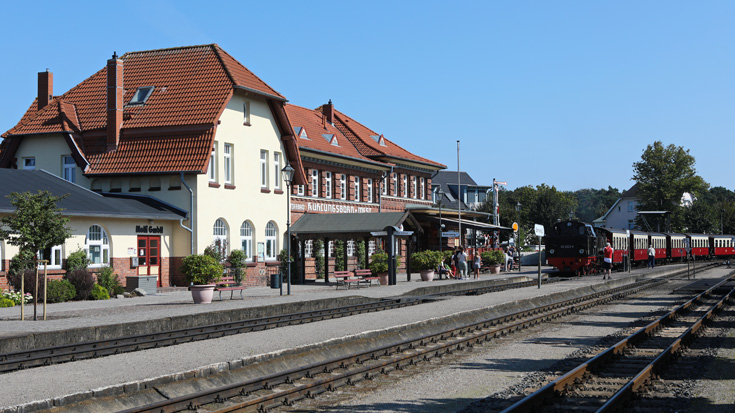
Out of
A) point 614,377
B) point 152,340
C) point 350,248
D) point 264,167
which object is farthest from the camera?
point 350,248

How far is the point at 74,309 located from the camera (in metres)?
22.9

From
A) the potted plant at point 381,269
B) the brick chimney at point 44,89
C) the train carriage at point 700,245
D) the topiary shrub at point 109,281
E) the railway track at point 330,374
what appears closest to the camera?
the railway track at point 330,374

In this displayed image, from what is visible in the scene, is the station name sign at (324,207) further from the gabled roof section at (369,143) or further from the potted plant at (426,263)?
the potted plant at (426,263)

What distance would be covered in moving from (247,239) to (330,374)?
25443 millimetres

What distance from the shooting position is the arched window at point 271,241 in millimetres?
38438

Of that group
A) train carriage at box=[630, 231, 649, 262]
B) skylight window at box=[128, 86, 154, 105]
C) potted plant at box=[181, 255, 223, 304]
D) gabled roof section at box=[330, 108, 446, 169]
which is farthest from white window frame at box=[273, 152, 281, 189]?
train carriage at box=[630, 231, 649, 262]

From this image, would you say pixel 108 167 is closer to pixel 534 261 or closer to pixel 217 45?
pixel 217 45

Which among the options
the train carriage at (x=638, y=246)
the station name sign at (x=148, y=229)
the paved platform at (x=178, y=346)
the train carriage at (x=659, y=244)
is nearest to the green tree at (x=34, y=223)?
the paved platform at (x=178, y=346)

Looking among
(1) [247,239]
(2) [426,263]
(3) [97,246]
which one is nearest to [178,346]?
(3) [97,246]

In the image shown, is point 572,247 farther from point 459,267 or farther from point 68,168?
point 68,168

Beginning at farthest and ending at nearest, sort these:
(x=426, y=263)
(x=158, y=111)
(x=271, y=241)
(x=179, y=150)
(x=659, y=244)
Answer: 1. (x=659, y=244)
2. (x=271, y=241)
3. (x=426, y=263)
4. (x=158, y=111)
5. (x=179, y=150)

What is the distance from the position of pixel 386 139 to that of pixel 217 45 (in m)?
20.5

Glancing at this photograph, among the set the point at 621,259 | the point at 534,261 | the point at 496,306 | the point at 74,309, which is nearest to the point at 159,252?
the point at 74,309

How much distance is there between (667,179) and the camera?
9162cm
